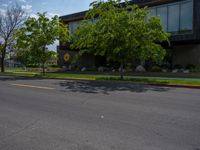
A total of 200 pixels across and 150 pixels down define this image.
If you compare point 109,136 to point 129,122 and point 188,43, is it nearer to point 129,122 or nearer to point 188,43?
point 129,122

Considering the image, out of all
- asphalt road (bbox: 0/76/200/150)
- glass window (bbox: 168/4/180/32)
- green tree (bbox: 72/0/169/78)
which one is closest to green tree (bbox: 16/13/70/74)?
green tree (bbox: 72/0/169/78)

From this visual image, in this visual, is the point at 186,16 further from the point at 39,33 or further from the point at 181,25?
the point at 39,33

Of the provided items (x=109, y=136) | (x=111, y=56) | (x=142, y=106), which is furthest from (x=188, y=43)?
(x=109, y=136)

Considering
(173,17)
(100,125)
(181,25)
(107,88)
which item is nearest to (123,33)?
(107,88)

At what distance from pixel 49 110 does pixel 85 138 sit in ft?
10.3

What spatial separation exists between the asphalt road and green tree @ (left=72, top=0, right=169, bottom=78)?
884 cm

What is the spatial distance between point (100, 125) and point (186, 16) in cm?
2218

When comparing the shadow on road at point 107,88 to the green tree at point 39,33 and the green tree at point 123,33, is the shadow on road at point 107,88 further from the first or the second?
the green tree at point 39,33

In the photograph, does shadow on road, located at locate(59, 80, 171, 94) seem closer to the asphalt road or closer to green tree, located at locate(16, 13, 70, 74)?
the asphalt road

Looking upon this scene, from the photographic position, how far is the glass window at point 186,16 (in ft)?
83.2

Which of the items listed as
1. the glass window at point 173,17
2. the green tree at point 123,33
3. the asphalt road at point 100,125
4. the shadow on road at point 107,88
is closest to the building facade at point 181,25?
the glass window at point 173,17

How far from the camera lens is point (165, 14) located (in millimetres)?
27375

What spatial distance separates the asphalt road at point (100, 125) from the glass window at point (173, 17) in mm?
18260

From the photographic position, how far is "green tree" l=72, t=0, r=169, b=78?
17844 mm
